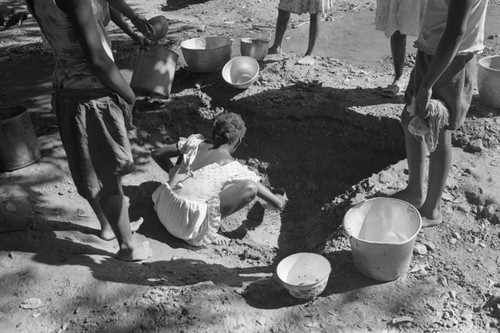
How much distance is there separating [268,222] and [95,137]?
2.23 metres

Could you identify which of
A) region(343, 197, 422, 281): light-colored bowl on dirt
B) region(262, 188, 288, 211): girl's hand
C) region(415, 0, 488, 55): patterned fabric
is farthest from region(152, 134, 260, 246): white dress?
region(415, 0, 488, 55): patterned fabric

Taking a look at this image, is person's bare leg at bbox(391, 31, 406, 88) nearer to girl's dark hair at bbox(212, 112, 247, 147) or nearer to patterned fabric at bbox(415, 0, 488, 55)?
patterned fabric at bbox(415, 0, 488, 55)

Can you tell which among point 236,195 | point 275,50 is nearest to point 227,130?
point 236,195

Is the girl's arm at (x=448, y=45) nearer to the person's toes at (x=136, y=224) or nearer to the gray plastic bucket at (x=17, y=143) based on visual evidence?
the person's toes at (x=136, y=224)

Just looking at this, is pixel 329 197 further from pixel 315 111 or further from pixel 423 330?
pixel 423 330

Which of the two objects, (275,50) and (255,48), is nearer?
(255,48)


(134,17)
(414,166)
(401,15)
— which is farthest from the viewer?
(401,15)

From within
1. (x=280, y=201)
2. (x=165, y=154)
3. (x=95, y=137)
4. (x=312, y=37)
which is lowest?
(x=280, y=201)

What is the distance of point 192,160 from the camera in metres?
4.17

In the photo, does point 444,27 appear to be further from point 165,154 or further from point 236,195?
point 165,154

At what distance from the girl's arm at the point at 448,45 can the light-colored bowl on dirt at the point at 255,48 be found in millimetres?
3053

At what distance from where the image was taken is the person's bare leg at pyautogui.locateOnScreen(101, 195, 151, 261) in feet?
11.5

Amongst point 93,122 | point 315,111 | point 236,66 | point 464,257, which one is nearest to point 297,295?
point 464,257

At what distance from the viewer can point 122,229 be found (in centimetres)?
360
